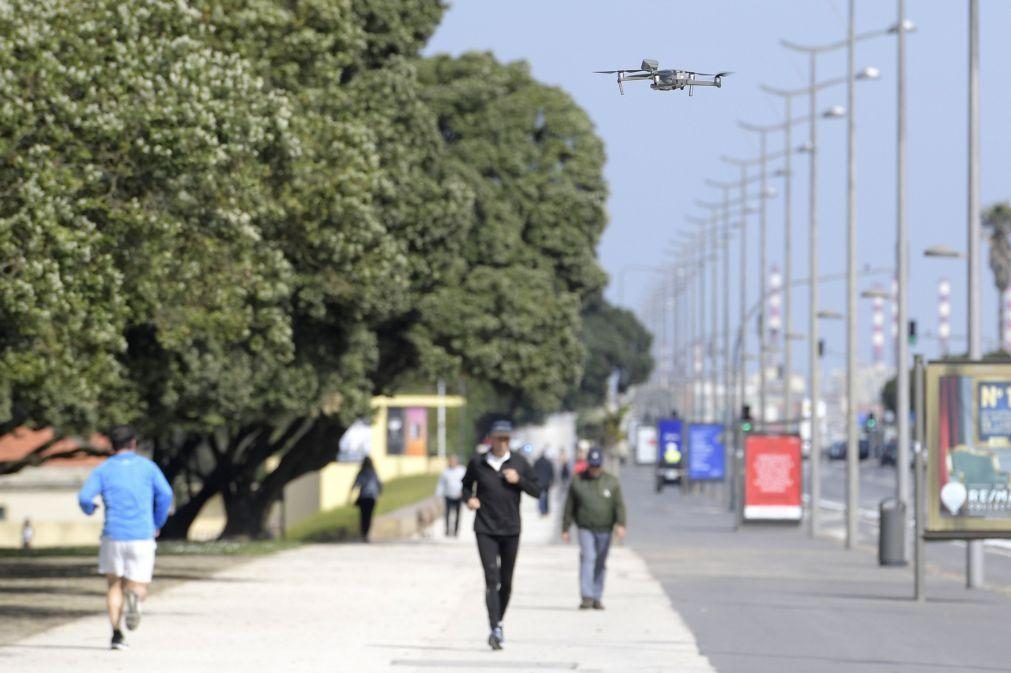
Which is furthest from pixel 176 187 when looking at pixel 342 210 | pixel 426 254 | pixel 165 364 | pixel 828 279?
pixel 828 279

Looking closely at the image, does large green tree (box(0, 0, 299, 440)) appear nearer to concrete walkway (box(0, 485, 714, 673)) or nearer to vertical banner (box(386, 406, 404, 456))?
concrete walkway (box(0, 485, 714, 673))

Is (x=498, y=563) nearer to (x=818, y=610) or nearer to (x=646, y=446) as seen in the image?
(x=818, y=610)

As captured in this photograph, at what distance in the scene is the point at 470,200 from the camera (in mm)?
41094

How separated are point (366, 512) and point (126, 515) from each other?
28119 mm

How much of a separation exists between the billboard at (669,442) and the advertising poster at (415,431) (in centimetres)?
1456

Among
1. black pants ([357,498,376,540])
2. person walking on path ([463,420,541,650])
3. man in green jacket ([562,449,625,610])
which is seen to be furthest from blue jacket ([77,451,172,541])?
black pants ([357,498,376,540])

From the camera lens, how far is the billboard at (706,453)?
242 feet

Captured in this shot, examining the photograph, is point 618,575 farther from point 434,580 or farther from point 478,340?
point 478,340

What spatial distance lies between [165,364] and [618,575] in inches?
271

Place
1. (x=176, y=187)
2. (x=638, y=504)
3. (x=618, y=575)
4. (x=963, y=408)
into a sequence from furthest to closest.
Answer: (x=638, y=504)
(x=618, y=575)
(x=963, y=408)
(x=176, y=187)

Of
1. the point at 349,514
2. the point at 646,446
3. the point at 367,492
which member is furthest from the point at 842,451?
the point at 367,492

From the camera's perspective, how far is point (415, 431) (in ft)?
342

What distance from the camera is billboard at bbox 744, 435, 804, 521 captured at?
50.3m

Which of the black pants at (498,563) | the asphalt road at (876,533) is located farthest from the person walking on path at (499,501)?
the asphalt road at (876,533)
